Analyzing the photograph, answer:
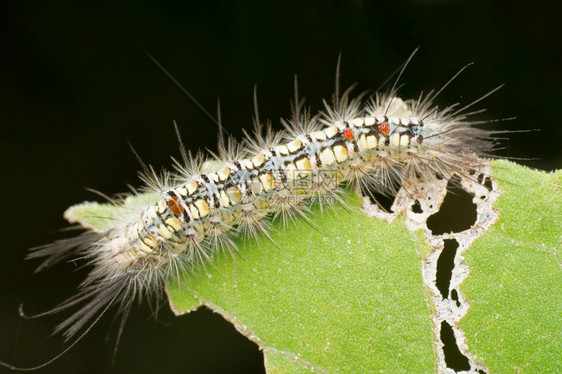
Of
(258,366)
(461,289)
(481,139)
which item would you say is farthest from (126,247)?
(481,139)

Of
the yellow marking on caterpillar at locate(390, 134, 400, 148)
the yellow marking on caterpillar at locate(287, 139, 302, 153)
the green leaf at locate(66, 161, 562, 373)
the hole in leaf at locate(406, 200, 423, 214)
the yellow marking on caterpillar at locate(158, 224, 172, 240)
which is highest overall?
the yellow marking on caterpillar at locate(287, 139, 302, 153)

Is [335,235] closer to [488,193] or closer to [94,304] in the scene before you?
[488,193]

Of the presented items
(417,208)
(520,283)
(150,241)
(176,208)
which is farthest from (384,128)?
(150,241)

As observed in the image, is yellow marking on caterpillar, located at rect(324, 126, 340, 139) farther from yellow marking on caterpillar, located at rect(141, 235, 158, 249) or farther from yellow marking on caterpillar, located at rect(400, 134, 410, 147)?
yellow marking on caterpillar, located at rect(141, 235, 158, 249)

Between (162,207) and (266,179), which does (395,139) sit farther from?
(162,207)

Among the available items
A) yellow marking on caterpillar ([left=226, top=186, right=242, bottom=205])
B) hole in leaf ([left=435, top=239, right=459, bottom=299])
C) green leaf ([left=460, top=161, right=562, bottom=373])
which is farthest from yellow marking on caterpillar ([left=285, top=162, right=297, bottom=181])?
green leaf ([left=460, top=161, right=562, bottom=373])

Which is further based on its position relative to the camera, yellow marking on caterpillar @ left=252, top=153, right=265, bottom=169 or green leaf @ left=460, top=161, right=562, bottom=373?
yellow marking on caterpillar @ left=252, top=153, right=265, bottom=169
